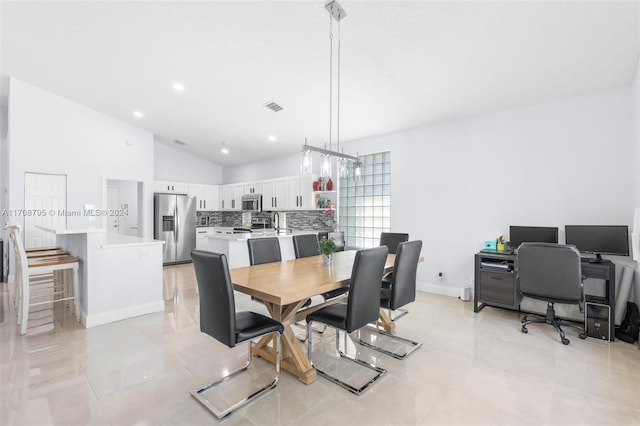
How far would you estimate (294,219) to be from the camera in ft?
22.6

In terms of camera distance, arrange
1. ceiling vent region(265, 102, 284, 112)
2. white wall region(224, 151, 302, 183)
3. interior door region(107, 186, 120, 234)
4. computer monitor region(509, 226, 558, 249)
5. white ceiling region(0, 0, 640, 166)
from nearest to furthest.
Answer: white ceiling region(0, 0, 640, 166)
computer monitor region(509, 226, 558, 249)
ceiling vent region(265, 102, 284, 112)
white wall region(224, 151, 302, 183)
interior door region(107, 186, 120, 234)

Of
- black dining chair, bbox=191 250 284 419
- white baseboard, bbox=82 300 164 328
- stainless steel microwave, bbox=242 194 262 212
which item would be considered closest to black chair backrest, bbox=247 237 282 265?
black dining chair, bbox=191 250 284 419

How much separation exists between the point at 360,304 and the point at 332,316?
0.26 metres

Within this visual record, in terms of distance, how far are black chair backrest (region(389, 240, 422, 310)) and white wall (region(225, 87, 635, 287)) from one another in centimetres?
199

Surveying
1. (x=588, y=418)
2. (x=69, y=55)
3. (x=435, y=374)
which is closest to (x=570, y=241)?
(x=588, y=418)

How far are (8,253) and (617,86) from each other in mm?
8972

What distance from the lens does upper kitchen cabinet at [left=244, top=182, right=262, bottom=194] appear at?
23.9ft

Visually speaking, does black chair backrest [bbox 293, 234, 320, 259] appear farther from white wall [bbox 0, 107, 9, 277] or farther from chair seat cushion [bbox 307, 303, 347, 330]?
white wall [bbox 0, 107, 9, 277]

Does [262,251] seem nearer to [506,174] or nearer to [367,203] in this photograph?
[367,203]

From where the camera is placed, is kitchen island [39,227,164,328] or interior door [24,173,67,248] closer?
kitchen island [39,227,164,328]

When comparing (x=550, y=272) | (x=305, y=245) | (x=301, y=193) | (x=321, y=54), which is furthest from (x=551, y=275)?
(x=301, y=193)

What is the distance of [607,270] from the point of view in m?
2.96

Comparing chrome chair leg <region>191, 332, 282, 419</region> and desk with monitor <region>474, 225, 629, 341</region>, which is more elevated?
desk with monitor <region>474, 225, 629, 341</region>

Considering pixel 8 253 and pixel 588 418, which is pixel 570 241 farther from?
pixel 8 253
